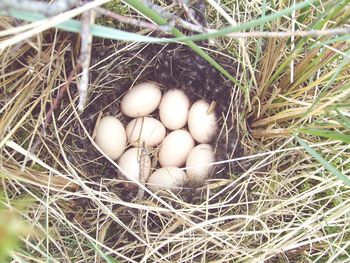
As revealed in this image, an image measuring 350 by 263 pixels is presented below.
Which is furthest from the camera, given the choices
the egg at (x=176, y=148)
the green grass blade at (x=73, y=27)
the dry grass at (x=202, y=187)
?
the egg at (x=176, y=148)

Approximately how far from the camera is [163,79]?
3.83 ft

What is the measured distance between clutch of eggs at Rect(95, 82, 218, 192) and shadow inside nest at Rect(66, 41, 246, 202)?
0.07 ft

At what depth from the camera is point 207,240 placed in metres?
1.03

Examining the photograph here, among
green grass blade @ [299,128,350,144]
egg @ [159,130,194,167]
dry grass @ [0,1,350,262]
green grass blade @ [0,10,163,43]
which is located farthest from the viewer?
egg @ [159,130,194,167]

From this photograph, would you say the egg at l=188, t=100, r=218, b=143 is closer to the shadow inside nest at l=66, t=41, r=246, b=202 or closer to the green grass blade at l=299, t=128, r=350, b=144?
the shadow inside nest at l=66, t=41, r=246, b=202

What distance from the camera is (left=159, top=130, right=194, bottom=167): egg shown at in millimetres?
1134

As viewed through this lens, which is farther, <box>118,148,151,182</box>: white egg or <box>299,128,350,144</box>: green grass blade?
<box>118,148,151,182</box>: white egg

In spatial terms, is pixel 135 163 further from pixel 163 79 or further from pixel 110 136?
pixel 163 79

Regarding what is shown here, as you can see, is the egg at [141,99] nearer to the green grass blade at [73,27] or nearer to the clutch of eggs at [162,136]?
the clutch of eggs at [162,136]


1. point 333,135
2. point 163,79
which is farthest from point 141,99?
point 333,135

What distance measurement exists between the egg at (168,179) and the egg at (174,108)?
0.10 metres

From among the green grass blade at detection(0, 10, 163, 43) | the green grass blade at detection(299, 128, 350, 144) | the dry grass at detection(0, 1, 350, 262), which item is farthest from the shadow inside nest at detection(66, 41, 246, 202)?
the green grass blade at detection(0, 10, 163, 43)

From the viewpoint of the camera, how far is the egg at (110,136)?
112cm

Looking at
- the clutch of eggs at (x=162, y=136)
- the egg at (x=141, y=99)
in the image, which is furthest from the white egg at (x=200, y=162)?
the egg at (x=141, y=99)
